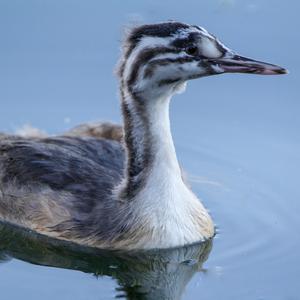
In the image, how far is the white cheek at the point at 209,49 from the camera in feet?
33.7

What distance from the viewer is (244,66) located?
404 inches

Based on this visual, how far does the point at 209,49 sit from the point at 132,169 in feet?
3.88

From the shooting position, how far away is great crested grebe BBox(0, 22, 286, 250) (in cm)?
1032

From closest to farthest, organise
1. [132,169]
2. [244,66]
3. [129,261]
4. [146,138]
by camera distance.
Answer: [244,66] < [146,138] < [132,169] < [129,261]

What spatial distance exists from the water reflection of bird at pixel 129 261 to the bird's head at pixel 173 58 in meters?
1.40

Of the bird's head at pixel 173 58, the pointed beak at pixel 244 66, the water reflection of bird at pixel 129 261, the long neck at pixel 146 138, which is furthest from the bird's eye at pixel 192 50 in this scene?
the water reflection of bird at pixel 129 261

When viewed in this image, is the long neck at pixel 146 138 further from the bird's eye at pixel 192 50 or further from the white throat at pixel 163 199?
the bird's eye at pixel 192 50

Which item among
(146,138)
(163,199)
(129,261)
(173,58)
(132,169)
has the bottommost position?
(129,261)

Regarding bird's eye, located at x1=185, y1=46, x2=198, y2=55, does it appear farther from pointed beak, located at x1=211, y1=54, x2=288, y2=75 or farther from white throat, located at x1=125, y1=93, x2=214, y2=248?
white throat, located at x1=125, y1=93, x2=214, y2=248

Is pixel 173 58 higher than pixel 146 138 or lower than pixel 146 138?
higher

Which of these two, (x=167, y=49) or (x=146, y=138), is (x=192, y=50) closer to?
(x=167, y=49)

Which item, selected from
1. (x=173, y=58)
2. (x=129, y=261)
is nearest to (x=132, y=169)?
(x=129, y=261)

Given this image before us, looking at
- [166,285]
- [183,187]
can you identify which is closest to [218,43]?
[183,187]

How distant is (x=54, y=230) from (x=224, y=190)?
1785 mm
